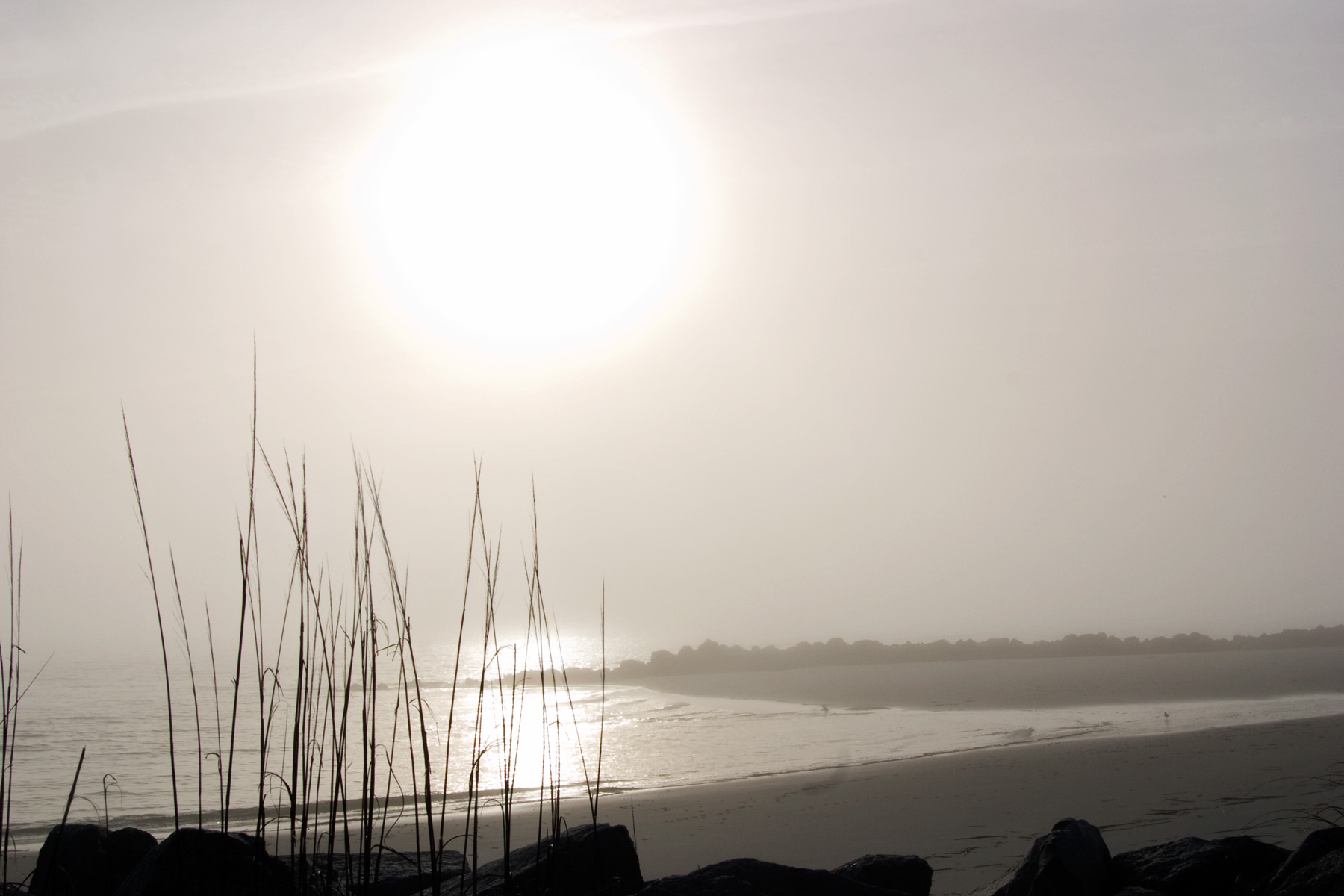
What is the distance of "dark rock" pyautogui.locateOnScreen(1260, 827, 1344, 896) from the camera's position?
2.98 metres

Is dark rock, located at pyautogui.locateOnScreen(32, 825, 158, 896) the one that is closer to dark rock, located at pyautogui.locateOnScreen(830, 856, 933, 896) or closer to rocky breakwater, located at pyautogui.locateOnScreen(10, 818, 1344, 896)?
rocky breakwater, located at pyautogui.locateOnScreen(10, 818, 1344, 896)

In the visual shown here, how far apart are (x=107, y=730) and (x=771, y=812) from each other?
576 inches

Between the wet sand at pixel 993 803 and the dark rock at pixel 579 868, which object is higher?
the dark rock at pixel 579 868

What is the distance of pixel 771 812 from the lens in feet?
26.9

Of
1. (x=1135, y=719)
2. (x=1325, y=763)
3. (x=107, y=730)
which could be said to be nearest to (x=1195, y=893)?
(x=1325, y=763)

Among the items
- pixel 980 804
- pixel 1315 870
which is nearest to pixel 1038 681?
pixel 980 804

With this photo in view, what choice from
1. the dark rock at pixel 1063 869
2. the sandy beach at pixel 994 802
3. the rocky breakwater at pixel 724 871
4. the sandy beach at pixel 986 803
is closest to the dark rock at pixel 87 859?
the rocky breakwater at pixel 724 871

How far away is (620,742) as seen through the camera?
15359mm

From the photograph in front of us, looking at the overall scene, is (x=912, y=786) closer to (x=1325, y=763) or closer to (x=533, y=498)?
(x=1325, y=763)

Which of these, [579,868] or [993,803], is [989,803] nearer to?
[993,803]

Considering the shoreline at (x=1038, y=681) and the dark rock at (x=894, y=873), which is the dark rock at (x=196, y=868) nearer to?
the dark rock at (x=894, y=873)

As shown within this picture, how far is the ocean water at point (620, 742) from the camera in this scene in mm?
10719

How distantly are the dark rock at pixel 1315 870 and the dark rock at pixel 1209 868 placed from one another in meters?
0.24

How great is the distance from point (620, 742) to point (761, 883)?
12.1 metres
